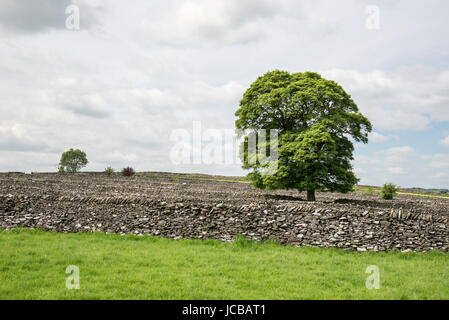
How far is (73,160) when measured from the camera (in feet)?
201

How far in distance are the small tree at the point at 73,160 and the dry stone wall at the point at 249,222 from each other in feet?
157

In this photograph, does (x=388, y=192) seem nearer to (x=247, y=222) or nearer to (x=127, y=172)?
(x=247, y=222)

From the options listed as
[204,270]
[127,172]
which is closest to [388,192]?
[204,270]

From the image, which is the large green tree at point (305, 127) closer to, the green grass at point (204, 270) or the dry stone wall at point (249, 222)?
the dry stone wall at point (249, 222)

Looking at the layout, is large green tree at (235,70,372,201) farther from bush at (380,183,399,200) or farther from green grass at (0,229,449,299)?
green grass at (0,229,449,299)

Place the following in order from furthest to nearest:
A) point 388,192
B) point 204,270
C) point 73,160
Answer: point 73,160 < point 388,192 < point 204,270

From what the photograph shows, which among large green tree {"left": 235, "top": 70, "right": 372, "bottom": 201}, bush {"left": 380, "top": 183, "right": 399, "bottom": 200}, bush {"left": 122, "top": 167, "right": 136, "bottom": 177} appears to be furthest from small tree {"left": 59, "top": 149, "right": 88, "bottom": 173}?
bush {"left": 380, "top": 183, "right": 399, "bottom": 200}

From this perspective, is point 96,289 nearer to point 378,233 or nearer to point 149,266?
point 149,266

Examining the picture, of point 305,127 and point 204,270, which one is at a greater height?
point 305,127

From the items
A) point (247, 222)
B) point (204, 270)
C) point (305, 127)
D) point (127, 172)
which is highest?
point (305, 127)

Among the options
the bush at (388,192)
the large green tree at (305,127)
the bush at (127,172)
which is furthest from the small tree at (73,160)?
the bush at (388,192)

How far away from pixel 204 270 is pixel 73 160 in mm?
60229

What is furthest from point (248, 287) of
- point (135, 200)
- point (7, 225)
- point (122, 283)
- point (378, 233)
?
point (7, 225)
